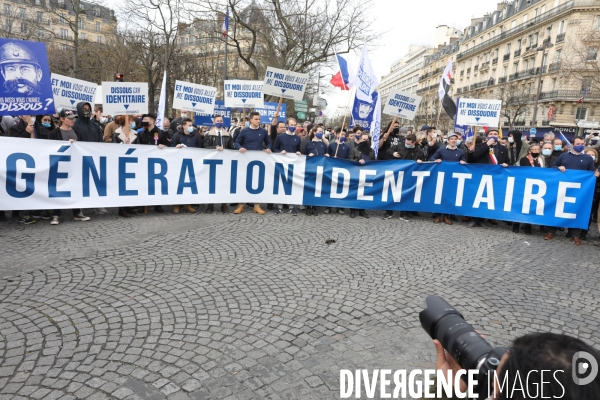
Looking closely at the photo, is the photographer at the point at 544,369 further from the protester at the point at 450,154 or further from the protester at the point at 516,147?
the protester at the point at 516,147

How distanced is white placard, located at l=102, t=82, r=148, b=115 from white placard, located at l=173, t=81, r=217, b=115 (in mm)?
1637

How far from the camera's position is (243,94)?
32.8 ft

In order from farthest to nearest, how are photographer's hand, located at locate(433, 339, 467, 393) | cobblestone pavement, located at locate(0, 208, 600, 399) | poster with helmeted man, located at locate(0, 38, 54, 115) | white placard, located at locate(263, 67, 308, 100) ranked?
white placard, located at locate(263, 67, 308, 100)
poster with helmeted man, located at locate(0, 38, 54, 115)
cobblestone pavement, located at locate(0, 208, 600, 399)
photographer's hand, located at locate(433, 339, 467, 393)

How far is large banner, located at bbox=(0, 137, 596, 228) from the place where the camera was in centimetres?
693

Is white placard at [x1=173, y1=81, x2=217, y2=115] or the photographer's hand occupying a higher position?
white placard at [x1=173, y1=81, x2=217, y2=115]

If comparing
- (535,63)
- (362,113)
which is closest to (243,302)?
(362,113)

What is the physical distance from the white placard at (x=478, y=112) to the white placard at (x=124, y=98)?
7.03m

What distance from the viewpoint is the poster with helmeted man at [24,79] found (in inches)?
258

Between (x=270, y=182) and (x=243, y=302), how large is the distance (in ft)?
15.7

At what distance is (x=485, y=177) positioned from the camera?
847 cm

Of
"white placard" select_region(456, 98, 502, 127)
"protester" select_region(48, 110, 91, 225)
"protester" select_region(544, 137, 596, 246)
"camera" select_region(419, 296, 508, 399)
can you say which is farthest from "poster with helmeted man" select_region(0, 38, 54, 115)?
"protester" select_region(544, 137, 596, 246)

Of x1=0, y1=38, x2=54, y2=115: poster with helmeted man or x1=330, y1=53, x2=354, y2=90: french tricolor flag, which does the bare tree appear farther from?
x1=0, y1=38, x2=54, y2=115: poster with helmeted man

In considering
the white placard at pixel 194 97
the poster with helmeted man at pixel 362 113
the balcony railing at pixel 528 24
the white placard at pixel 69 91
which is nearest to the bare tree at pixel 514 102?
the balcony railing at pixel 528 24

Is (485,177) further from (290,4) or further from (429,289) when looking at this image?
(290,4)
